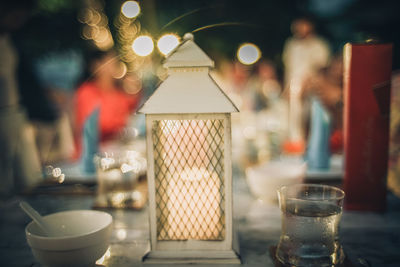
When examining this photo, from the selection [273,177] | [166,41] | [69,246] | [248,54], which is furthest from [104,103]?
[248,54]

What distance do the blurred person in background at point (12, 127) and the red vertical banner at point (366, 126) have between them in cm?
232

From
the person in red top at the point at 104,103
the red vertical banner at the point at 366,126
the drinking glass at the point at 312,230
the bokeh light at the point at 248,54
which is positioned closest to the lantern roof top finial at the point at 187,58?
the drinking glass at the point at 312,230

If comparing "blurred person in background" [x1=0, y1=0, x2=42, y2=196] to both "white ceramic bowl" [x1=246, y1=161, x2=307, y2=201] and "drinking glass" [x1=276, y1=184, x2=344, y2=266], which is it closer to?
"white ceramic bowl" [x1=246, y1=161, x2=307, y2=201]

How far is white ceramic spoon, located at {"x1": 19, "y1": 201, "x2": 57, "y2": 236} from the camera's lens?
0.70 meters

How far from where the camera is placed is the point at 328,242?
2.25ft

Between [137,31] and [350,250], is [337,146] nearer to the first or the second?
[350,250]

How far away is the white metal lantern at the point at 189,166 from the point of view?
693mm

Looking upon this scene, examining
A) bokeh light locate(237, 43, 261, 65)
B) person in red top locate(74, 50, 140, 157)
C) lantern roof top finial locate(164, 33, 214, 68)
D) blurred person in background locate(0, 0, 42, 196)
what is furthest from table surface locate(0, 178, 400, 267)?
bokeh light locate(237, 43, 261, 65)

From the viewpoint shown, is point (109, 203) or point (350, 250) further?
point (109, 203)

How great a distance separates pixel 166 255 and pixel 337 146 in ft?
4.74

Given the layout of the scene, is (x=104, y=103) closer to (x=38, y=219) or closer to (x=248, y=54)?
(x=38, y=219)

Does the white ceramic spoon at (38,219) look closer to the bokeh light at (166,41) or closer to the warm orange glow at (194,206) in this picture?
the warm orange glow at (194,206)

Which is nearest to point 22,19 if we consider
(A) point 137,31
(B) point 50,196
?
(A) point 137,31

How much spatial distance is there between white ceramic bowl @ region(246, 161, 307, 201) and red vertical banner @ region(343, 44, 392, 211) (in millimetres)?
177
